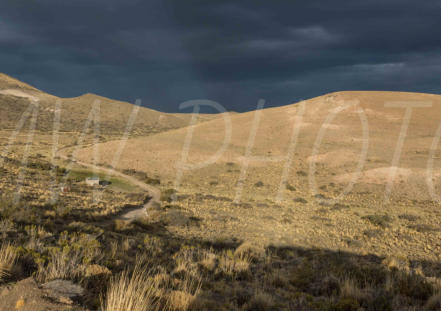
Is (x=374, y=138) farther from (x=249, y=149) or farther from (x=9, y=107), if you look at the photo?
(x=9, y=107)

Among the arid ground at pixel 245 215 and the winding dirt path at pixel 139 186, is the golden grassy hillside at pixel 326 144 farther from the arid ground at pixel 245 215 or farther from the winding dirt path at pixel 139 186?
the winding dirt path at pixel 139 186

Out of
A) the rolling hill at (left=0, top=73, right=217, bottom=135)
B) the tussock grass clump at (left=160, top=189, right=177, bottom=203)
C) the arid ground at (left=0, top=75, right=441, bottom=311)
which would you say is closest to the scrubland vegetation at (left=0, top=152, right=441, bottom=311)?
the arid ground at (left=0, top=75, right=441, bottom=311)

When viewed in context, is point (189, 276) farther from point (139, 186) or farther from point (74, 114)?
point (74, 114)

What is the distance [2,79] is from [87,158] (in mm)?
177785

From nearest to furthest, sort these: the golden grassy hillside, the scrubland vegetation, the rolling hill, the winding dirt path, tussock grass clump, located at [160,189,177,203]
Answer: the scrubland vegetation < the winding dirt path < tussock grass clump, located at [160,189,177,203] < the golden grassy hillside < the rolling hill

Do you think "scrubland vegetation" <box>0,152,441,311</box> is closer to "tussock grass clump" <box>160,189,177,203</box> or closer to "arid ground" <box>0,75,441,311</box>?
"arid ground" <box>0,75,441,311</box>

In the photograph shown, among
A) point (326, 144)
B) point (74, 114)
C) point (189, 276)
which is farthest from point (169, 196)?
point (74, 114)

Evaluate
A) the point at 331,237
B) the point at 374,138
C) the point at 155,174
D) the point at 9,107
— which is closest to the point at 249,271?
the point at 331,237

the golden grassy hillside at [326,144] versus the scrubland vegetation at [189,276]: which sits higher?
the golden grassy hillside at [326,144]

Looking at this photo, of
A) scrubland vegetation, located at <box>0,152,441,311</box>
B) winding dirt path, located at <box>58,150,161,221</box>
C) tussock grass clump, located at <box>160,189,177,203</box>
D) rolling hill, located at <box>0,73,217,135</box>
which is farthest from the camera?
rolling hill, located at <box>0,73,217,135</box>

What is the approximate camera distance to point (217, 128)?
90.9m

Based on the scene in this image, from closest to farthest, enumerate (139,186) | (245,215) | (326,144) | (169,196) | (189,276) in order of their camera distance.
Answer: (189,276) < (245,215) < (169,196) < (139,186) < (326,144)

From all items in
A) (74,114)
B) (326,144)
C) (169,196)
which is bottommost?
(169,196)

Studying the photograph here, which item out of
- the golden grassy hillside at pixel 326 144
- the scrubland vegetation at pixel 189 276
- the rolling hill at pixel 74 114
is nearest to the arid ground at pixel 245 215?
the scrubland vegetation at pixel 189 276
